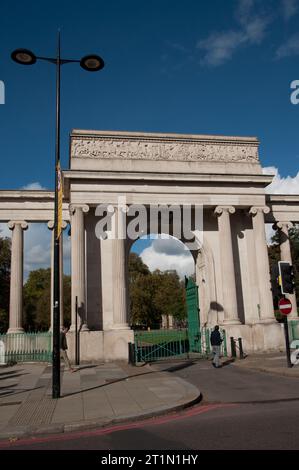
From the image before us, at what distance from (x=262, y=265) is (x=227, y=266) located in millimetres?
2182

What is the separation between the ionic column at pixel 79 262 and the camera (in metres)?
22.4

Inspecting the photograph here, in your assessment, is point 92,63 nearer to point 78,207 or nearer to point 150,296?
point 78,207

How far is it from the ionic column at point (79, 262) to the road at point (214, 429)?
1156 cm

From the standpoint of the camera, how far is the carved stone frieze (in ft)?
82.6

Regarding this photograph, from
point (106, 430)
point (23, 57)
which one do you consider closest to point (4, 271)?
point (23, 57)

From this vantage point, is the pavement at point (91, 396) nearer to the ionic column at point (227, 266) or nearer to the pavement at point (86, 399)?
the pavement at point (86, 399)

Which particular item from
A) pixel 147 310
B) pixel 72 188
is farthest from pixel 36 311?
pixel 72 188

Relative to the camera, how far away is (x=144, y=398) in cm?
1104

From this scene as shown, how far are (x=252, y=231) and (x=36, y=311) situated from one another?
52.3m

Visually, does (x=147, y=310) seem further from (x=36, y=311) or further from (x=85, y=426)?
(x=85, y=426)

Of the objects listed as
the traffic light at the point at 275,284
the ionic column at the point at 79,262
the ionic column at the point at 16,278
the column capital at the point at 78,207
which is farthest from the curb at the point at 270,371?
the ionic column at the point at 16,278

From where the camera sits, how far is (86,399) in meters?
Result: 11.2

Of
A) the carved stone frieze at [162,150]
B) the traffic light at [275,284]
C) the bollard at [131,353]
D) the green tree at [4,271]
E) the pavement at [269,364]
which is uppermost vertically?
the carved stone frieze at [162,150]

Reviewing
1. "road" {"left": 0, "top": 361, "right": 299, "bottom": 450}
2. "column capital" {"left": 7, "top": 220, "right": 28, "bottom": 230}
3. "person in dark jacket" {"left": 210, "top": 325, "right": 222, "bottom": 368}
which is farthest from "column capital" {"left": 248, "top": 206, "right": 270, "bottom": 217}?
"road" {"left": 0, "top": 361, "right": 299, "bottom": 450}
